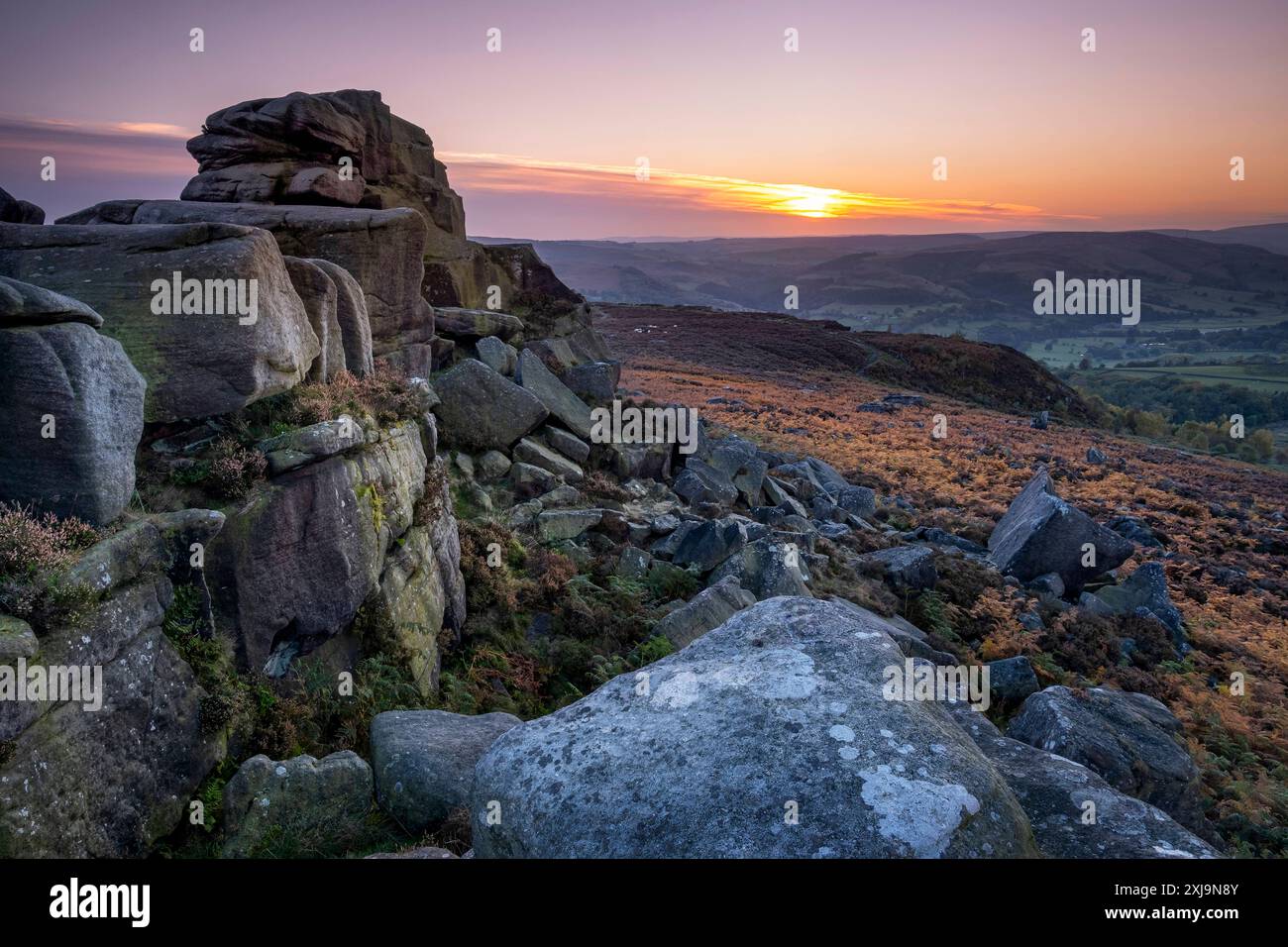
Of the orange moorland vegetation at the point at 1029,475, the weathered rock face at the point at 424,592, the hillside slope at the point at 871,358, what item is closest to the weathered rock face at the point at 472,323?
the orange moorland vegetation at the point at 1029,475

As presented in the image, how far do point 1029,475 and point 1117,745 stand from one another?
26.1 meters

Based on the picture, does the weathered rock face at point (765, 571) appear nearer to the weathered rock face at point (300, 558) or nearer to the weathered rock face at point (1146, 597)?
the weathered rock face at point (300, 558)

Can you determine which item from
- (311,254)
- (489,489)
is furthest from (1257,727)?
(311,254)

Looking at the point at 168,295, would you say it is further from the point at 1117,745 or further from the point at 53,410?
the point at 1117,745

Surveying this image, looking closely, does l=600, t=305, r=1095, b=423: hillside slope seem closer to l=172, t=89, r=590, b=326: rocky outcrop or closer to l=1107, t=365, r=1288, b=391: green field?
l=172, t=89, r=590, b=326: rocky outcrop

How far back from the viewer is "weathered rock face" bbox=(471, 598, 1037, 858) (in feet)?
15.3

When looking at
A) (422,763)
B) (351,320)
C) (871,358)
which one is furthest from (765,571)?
(871,358)

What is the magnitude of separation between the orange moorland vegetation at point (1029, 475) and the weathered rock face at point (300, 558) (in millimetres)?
12552

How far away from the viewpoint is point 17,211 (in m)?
11.2

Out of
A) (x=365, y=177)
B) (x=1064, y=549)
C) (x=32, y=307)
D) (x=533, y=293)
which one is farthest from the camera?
(x=533, y=293)
